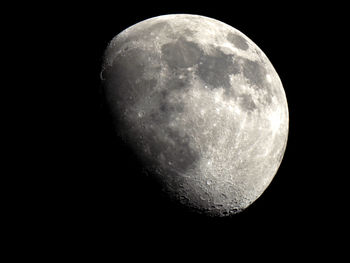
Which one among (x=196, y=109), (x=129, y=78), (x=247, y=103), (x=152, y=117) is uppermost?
(x=247, y=103)

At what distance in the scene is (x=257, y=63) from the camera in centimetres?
432

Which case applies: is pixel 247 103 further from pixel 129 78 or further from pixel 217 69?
pixel 129 78

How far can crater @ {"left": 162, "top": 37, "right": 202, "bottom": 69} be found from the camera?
13.2ft

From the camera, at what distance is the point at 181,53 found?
405cm

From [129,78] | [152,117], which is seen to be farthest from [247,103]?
[129,78]

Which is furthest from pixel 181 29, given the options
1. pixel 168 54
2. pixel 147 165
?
pixel 147 165

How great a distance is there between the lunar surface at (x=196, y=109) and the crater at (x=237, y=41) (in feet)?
0.05

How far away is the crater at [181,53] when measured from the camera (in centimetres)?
401

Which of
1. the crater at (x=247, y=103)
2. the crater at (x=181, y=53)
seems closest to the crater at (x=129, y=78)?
the crater at (x=181, y=53)

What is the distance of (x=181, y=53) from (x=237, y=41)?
1.99ft

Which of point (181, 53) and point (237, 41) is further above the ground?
point (237, 41)

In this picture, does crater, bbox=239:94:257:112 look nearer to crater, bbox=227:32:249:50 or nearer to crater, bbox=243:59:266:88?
crater, bbox=243:59:266:88

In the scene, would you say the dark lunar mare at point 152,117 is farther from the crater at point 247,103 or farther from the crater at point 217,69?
the crater at point 247,103

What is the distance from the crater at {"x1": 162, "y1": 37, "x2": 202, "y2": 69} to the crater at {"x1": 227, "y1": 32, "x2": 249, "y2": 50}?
0.39 meters
